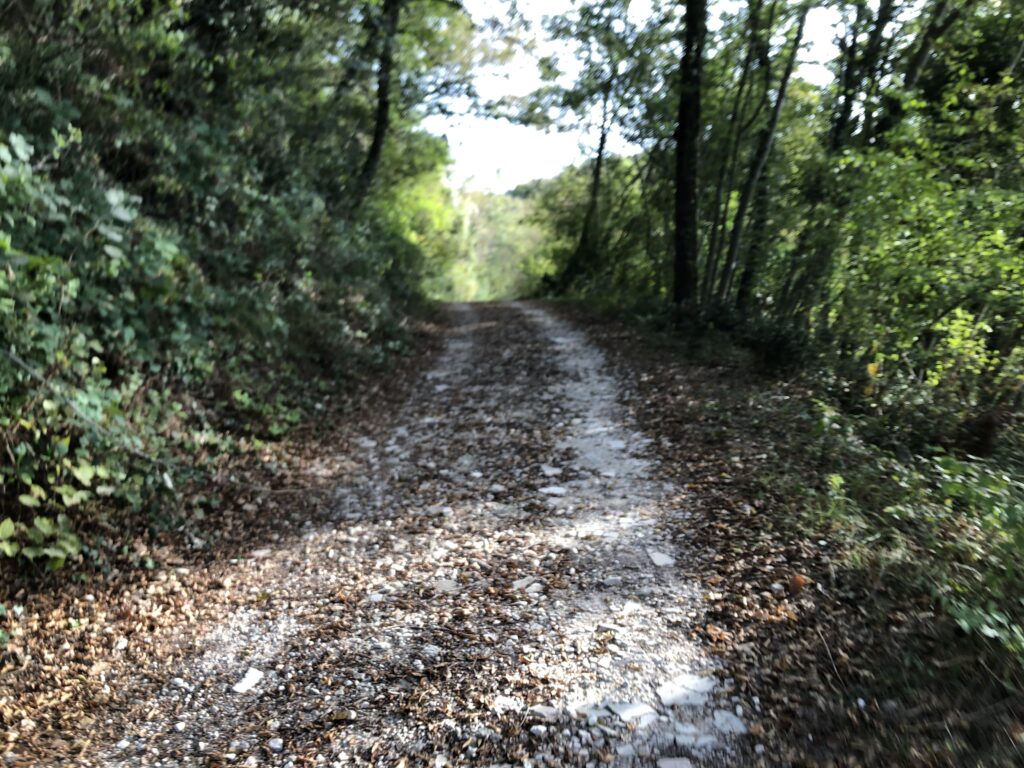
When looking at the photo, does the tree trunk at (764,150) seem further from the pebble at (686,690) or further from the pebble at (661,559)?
the pebble at (686,690)

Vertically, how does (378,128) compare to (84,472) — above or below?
above

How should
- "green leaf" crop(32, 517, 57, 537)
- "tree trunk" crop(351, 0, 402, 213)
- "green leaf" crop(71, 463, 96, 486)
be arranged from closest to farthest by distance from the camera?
"green leaf" crop(32, 517, 57, 537), "green leaf" crop(71, 463, 96, 486), "tree trunk" crop(351, 0, 402, 213)

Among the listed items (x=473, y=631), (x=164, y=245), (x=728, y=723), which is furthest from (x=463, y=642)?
(x=164, y=245)

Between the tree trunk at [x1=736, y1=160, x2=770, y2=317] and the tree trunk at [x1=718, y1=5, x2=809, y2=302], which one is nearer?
the tree trunk at [x1=718, y1=5, x2=809, y2=302]

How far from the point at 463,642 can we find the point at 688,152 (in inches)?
389

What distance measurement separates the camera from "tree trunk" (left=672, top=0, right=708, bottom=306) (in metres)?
10.6

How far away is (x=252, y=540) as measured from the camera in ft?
15.9

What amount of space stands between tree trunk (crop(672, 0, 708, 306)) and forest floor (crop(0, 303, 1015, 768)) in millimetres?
6027

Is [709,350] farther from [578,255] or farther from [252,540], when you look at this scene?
[578,255]

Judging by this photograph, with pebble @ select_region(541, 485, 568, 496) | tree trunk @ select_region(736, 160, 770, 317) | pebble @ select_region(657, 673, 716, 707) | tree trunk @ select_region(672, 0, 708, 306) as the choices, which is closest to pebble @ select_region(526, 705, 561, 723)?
pebble @ select_region(657, 673, 716, 707)

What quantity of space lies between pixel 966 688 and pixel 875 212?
25.6 ft

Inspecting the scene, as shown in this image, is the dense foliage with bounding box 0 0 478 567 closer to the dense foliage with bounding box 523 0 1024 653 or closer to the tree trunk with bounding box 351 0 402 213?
the tree trunk with bounding box 351 0 402 213

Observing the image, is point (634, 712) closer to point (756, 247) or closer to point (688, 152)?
point (688, 152)

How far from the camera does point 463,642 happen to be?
3.51 meters
